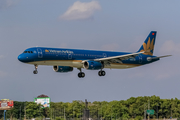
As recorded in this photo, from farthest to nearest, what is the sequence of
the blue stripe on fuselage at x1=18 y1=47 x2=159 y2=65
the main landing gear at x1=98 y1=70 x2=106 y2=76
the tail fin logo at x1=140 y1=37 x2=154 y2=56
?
1. the tail fin logo at x1=140 y1=37 x2=154 y2=56
2. the main landing gear at x1=98 y1=70 x2=106 y2=76
3. the blue stripe on fuselage at x1=18 y1=47 x2=159 y2=65

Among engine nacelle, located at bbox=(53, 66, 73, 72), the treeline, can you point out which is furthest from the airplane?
the treeline

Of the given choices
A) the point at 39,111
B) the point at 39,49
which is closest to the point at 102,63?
the point at 39,49

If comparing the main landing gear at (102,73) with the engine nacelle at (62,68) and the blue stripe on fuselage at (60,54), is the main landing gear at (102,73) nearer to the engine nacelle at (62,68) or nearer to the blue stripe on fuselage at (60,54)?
the blue stripe on fuselage at (60,54)

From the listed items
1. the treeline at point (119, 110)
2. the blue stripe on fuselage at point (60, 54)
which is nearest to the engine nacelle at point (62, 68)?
the blue stripe on fuselage at point (60, 54)

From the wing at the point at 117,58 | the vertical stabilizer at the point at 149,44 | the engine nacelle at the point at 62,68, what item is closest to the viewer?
the wing at the point at 117,58

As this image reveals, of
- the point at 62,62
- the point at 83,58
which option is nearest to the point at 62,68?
the point at 83,58

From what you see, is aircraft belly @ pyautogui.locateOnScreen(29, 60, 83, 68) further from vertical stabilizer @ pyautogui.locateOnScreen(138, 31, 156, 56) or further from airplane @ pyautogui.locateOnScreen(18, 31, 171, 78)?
vertical stabilizer @ pyautogui.locateOnScreen(138, 31, 156, 56)

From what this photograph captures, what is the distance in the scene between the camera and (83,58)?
89.0 metres

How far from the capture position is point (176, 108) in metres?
171

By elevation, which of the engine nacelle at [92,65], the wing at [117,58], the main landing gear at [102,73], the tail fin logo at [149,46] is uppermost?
the tail fin logo at [149,46]

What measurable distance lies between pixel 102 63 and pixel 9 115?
86.4m

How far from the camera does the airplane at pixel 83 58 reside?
8181cm

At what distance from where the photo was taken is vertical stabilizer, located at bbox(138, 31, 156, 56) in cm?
10525

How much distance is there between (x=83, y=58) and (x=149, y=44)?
2502 centimetres
